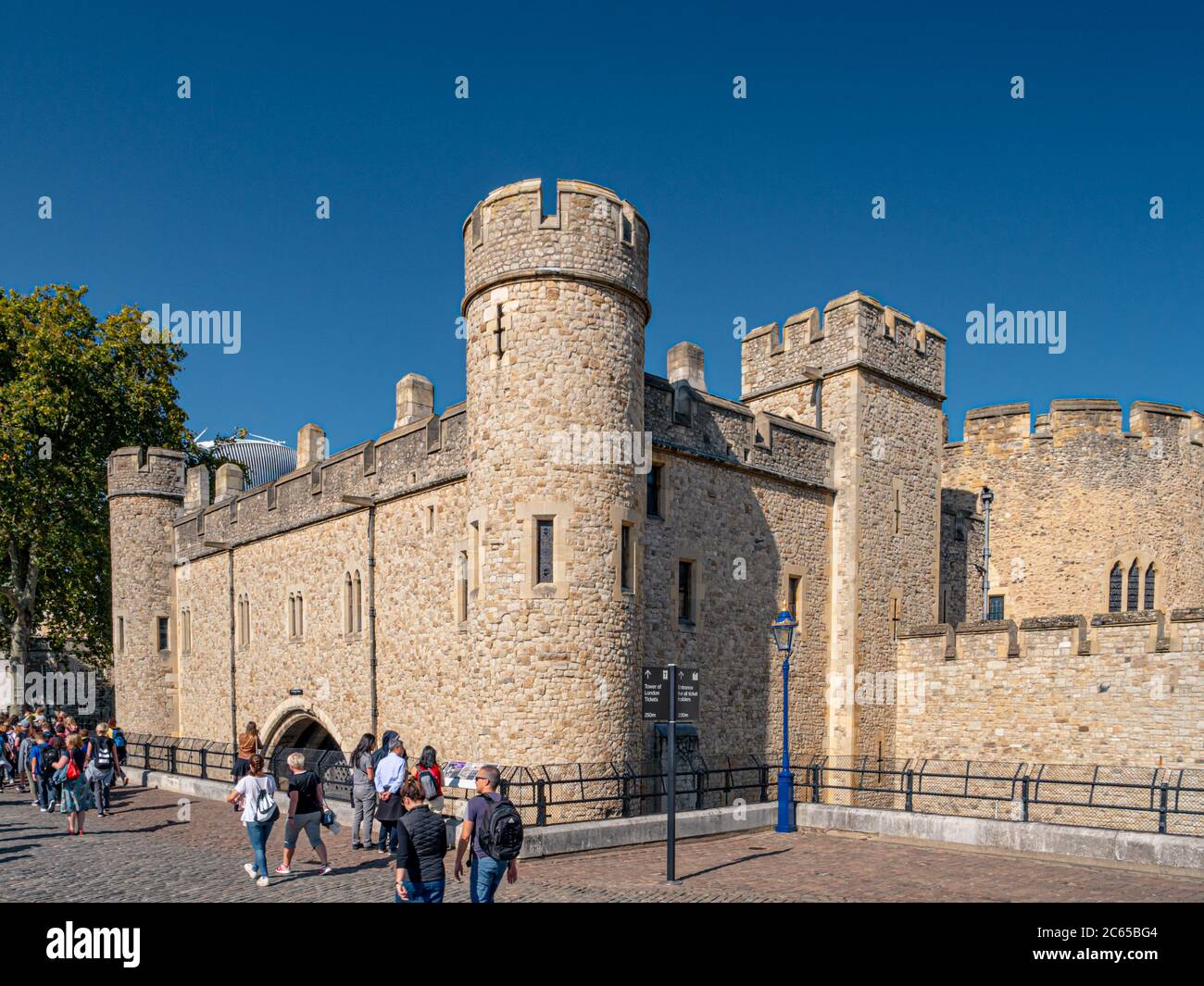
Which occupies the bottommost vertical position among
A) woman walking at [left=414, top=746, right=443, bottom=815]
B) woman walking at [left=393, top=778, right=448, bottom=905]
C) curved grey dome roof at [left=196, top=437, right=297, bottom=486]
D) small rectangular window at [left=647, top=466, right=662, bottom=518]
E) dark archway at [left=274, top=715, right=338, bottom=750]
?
dark archway at [left=274, top=715, right=338, bottom=750]

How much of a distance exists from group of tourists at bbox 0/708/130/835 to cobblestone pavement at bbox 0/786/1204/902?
79cm

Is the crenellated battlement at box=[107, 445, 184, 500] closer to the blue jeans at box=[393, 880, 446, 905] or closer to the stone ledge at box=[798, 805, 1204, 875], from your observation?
the stone ledge at box=[798, 805, 1204, 875]

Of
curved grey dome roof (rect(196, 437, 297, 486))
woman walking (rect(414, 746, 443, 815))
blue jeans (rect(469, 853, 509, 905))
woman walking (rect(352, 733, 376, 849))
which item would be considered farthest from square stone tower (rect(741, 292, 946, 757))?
curved grey dome roof (rect(196, 437, 297, 486))

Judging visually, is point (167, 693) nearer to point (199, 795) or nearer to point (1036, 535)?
point (199, 795)

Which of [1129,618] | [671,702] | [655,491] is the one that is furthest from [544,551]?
[1129,618]

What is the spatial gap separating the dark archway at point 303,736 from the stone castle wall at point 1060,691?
14125mm

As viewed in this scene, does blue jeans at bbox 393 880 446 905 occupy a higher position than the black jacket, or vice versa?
the black jacket

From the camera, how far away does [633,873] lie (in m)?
12.5

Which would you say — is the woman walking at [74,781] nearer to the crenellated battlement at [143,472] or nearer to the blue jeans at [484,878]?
→ the blue jeans at [484,878]

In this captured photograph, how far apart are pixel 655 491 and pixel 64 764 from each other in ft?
34.6

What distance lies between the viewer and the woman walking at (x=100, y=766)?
708 inches

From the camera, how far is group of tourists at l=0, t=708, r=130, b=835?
51.5 ft
